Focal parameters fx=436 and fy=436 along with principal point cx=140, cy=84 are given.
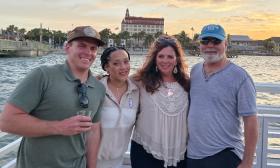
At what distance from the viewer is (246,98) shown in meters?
3.04

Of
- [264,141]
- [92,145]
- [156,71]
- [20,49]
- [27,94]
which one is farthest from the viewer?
[20,49]

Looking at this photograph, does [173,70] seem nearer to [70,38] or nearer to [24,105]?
[70,38]

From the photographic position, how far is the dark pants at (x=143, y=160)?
3.46 m

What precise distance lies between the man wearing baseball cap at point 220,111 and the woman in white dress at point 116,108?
18.7 inches

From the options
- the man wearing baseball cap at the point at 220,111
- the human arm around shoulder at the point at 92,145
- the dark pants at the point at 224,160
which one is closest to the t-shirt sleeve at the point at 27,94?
the human arm around shoulder at the point at 92,145

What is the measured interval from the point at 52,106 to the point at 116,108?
2.67 ft

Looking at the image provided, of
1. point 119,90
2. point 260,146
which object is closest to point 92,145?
point 119,90

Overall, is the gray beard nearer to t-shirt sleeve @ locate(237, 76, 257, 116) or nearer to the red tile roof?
t-shirt sleeve @ locate(237, 76, 257, 116)

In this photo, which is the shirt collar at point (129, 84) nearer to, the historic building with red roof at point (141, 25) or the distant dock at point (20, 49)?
the distant dock at point (20, 49)

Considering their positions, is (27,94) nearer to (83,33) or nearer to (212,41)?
(83,33)

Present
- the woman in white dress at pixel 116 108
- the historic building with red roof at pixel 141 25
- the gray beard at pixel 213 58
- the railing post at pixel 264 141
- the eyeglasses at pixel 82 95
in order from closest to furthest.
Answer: the eyeglasses at pixel 82 95, the gray beard at pixel 213 58, the woman in white dress at pixel 116 108, the railing post at pixel 264 141, the historic building with red roof at pixel 141 25

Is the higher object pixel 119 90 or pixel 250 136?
pixel 119 90

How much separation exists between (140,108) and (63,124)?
1022 mm

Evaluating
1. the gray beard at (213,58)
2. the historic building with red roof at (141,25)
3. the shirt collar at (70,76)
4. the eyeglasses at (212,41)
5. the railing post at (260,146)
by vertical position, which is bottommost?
the railing post at (260,146)
